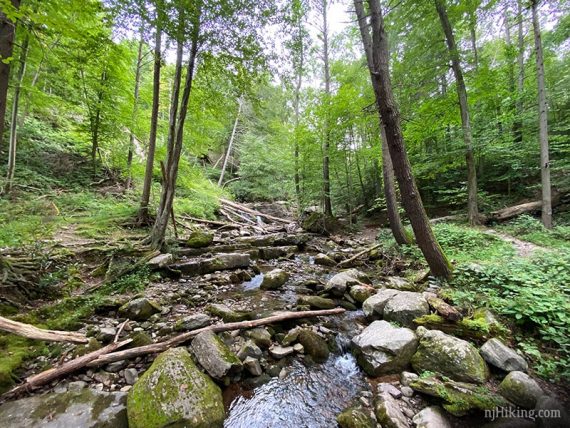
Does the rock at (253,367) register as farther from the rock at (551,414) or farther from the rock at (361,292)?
the rock at (551,414)

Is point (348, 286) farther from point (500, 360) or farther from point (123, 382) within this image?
point (123, 382)

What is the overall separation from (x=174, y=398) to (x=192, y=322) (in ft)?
5.00

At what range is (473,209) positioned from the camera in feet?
28.5

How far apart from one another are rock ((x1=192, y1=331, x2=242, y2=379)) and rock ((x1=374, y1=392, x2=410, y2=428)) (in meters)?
1.59

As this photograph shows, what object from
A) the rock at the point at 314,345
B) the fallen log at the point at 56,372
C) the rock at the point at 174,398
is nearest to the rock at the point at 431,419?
the rock at the point at 314,345

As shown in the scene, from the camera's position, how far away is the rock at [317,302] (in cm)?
463

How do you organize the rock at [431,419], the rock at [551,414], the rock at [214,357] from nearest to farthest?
the rock at [551,414]
the rock at [431,419]
the rock at [214,357]

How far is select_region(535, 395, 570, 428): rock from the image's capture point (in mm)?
2059

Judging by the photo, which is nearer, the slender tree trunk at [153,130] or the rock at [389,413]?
the rock at [389,413]

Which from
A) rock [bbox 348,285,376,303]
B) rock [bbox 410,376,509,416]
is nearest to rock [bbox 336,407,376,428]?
rock [bbox 410,376,509,416]

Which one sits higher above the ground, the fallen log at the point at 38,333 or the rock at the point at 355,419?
the fallen log at the point at 38,333

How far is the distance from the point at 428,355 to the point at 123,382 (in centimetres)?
355

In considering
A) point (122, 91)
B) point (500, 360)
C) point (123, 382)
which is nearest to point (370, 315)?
point (500, 360)

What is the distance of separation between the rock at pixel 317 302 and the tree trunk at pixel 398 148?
2.19m
